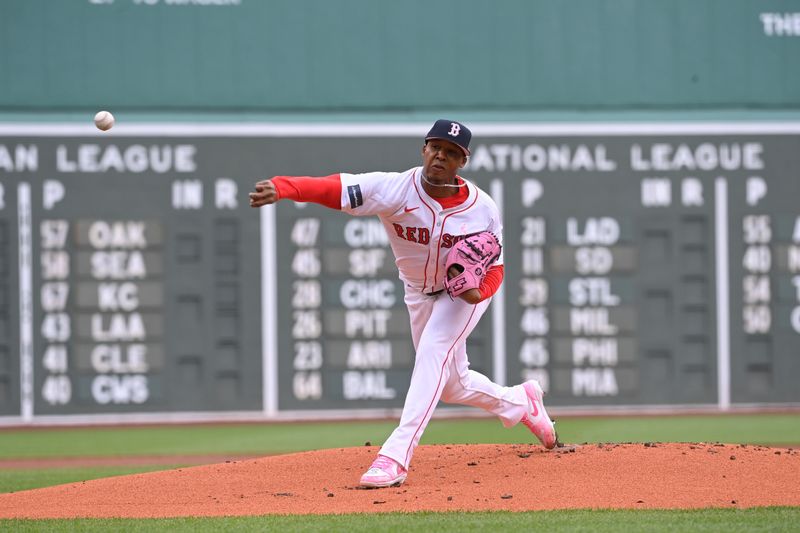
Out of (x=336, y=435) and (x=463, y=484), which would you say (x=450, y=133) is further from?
(x=336, y=435)

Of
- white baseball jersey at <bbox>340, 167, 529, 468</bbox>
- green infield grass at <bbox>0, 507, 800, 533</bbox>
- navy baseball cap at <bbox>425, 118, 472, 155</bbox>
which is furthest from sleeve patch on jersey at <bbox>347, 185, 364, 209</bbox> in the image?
green infield grass at <bbox>0, 507, 800, 533</bbox>

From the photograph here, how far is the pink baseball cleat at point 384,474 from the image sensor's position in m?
6.05

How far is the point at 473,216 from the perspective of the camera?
6.38 metres

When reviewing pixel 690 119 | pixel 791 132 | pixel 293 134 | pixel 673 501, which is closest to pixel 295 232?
pixel 293 134

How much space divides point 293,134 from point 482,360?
105 inches

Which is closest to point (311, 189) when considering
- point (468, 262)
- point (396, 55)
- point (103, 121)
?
point (468, 262)

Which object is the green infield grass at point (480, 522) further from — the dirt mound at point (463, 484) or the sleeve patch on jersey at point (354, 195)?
the sleeve patch on jersey at point (354, 195)

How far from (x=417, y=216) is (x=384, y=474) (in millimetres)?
1247

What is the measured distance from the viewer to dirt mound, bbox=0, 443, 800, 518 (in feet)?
18.8

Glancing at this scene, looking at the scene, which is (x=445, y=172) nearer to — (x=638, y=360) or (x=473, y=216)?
(x=473, y=216)

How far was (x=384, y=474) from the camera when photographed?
606cm

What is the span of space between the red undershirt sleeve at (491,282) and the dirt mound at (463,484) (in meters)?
0.91

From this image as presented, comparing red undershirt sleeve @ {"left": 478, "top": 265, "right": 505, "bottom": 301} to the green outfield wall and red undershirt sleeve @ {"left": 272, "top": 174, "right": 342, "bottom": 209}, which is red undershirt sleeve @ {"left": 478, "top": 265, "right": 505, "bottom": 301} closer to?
red undershirt sleeve @ {"left": 272, "top": 174, "right": 342, "bottom": 209}

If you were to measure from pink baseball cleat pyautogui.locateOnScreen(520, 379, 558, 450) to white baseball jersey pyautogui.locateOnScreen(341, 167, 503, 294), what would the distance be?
2.73 feet
